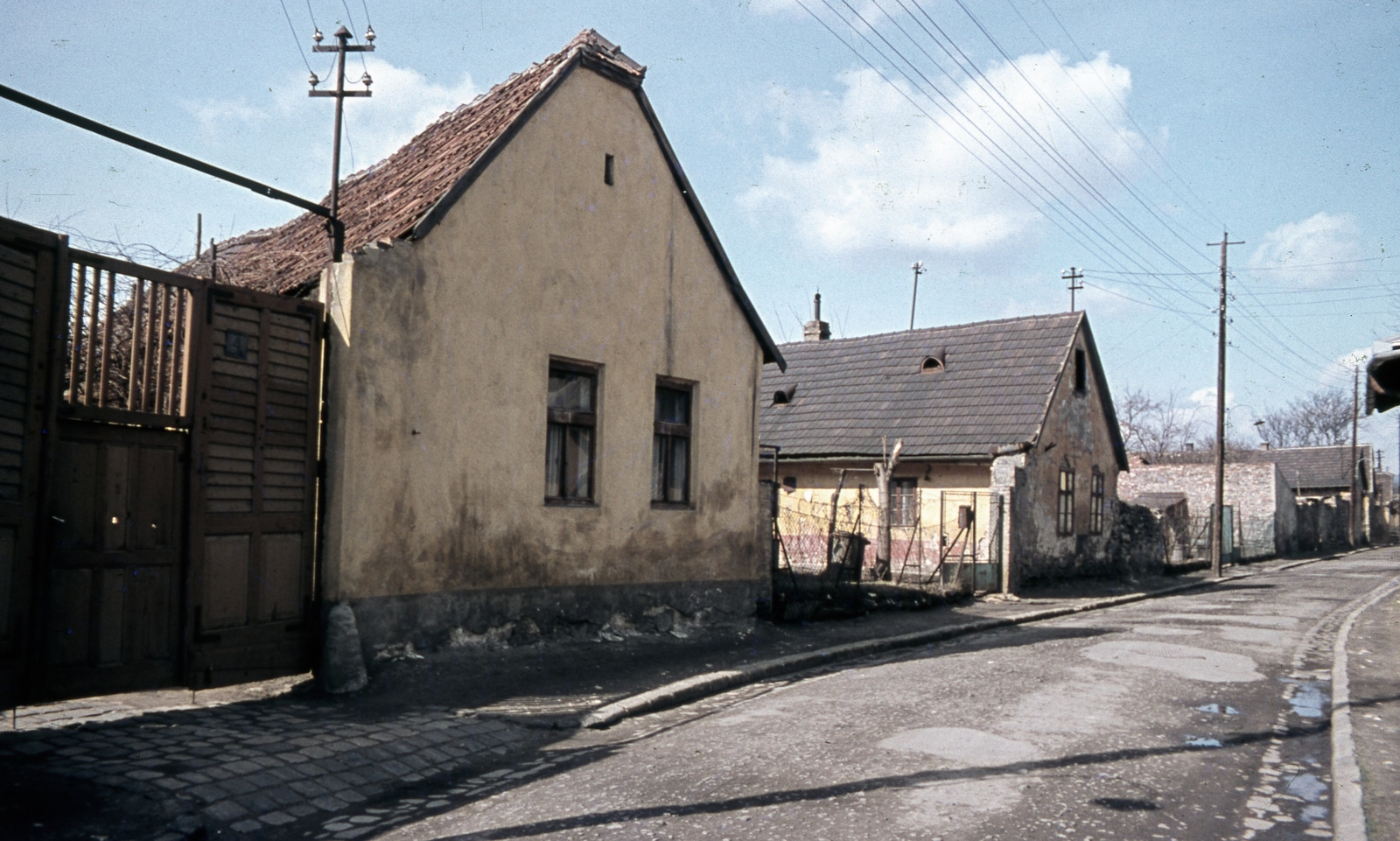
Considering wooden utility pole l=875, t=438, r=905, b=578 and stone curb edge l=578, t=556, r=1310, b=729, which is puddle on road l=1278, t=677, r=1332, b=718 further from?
wooden utility pole l=875, t=438, r=905, b=578

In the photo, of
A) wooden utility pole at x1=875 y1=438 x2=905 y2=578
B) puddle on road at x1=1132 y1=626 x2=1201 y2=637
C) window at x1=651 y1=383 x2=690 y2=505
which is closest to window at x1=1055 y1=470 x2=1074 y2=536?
wooden utility pole at x1=875 y1=438 x2=905 y2=578

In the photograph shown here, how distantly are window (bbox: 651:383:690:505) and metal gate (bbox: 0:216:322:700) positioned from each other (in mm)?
4654

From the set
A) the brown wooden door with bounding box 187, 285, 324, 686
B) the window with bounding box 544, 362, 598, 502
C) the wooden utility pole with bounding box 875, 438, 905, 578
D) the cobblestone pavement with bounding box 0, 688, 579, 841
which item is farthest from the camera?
the wooden utility pole with bounding box 875, 438, 905, 578

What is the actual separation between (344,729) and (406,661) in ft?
6.42

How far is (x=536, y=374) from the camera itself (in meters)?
10.7

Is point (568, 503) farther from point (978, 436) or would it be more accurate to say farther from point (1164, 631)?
point (978, 436)

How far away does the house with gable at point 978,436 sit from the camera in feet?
74.1

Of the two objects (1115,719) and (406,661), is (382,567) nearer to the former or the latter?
(406,661)

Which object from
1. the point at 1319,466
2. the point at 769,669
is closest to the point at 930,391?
the point at 769,669

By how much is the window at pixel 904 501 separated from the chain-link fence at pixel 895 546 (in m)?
0.02

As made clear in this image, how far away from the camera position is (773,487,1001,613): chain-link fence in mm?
17016

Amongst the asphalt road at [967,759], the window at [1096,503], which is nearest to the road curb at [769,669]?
the asphalt road at [967,759]

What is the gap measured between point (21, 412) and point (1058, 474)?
22.0 m

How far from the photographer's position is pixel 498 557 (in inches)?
402
